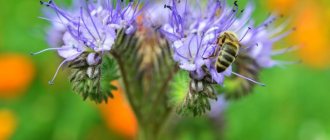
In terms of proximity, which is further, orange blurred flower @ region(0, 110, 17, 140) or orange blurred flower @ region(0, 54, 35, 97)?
orange blurred flower @ region(0, 54, 35, 97)

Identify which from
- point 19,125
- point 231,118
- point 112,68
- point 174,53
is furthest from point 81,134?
point 174,53

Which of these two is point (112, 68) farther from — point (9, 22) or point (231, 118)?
point (9, 22)

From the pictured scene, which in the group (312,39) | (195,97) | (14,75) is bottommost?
(195,97)

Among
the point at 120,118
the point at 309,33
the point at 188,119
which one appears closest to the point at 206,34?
→ the point at 188,119

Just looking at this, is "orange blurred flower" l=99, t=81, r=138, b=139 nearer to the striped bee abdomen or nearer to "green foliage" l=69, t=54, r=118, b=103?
"green foliage" l=69, t=54, r=118, b=103

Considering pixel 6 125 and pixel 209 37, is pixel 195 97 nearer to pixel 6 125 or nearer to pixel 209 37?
pixel 209 37

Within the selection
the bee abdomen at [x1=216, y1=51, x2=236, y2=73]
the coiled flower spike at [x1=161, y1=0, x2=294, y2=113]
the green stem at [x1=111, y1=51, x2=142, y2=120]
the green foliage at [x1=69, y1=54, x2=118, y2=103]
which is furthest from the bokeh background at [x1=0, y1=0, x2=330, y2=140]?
the bee abdomen at [x1=216, y1=51, x2=236, y2=73]
